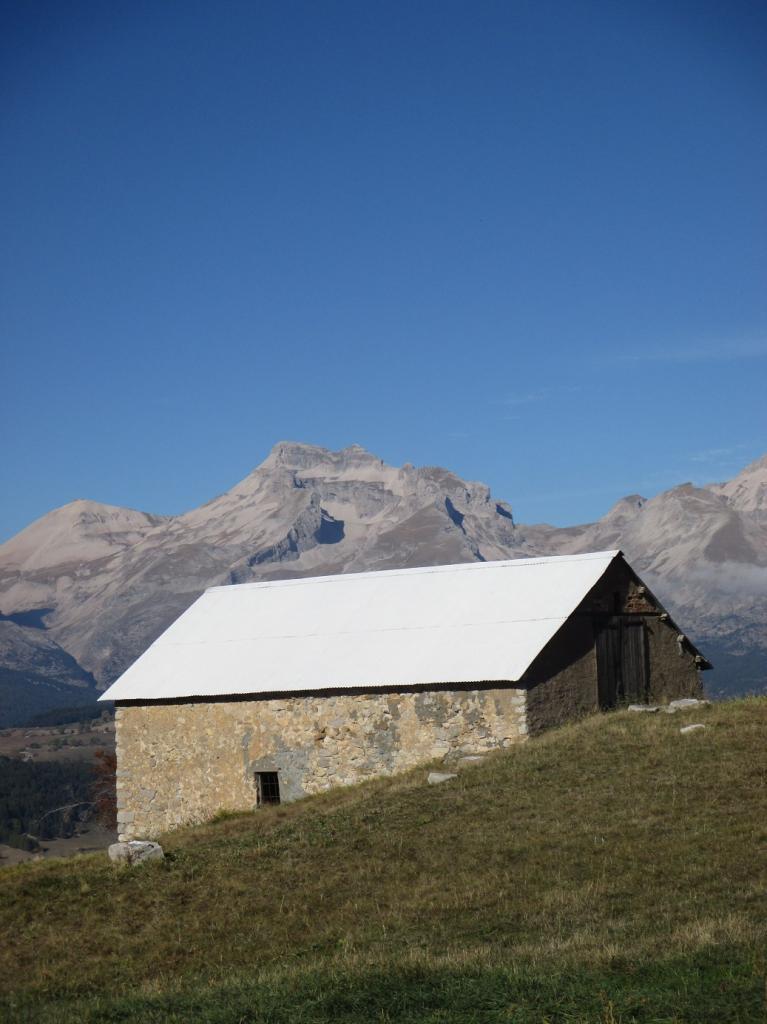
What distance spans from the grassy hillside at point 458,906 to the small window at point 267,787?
212 inches

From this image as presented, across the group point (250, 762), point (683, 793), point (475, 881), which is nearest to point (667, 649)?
point (250, 762)

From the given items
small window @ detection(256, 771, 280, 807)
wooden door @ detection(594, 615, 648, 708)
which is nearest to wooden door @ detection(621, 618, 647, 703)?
wooden door @ detection(594, 615, 648, 708)

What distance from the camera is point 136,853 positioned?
21.6 m

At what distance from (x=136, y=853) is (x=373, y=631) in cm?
1312

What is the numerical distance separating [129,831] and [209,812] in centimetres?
301

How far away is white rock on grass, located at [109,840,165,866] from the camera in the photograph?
70.2ft

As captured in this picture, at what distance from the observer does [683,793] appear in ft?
66.6

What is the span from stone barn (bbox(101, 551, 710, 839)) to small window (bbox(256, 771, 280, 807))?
0.12ft

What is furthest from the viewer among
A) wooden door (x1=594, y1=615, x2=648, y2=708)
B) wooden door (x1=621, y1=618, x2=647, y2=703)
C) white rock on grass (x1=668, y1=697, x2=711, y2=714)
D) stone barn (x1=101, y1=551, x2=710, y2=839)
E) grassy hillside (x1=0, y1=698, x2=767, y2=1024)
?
wooden door (x1=621, y1=618, x2=647, y2=703)

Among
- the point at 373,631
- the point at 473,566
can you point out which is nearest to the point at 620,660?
the point at 473,566

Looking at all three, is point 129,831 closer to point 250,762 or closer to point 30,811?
point 250,762

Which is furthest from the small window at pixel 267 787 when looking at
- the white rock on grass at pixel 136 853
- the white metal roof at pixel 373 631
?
the white rock on grass at pixel 136 853

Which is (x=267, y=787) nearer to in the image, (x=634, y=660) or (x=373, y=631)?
(x=373, y=631)

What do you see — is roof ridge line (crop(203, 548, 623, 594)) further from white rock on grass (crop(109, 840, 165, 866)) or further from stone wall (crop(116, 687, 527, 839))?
white rock on grass (crop(109, 840, 165, 866))
